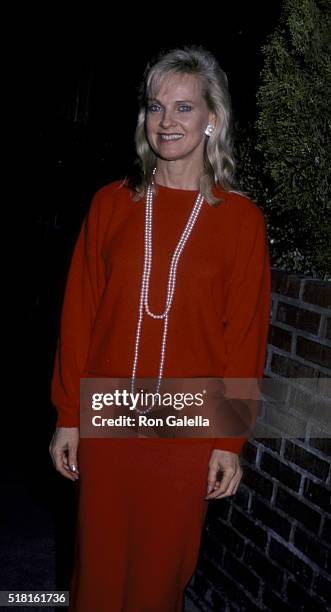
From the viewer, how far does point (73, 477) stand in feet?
8.93

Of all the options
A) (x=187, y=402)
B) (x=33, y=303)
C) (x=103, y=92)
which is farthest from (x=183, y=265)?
(x=33, y=303)

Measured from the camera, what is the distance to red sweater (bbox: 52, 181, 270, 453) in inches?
96.7

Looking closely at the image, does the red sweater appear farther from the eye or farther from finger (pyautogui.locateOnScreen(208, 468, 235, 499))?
the eye

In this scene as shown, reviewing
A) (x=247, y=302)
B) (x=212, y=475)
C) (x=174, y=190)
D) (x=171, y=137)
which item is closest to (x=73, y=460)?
(x=212, y=475)

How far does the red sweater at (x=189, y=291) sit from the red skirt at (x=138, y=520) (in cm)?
21

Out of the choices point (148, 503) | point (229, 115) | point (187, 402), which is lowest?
point (148, 503)

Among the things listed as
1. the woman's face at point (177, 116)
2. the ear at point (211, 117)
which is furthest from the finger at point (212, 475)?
the ear at point (211, 117)

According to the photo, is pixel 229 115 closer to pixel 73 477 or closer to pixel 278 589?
pixel 73 477

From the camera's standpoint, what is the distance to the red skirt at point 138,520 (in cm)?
255

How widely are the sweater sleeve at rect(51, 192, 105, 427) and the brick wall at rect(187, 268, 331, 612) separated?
76 centimetres

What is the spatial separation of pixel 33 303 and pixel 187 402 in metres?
4.59

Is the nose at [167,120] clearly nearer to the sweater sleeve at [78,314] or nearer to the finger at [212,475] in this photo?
the sweater sleeve at [78,314]

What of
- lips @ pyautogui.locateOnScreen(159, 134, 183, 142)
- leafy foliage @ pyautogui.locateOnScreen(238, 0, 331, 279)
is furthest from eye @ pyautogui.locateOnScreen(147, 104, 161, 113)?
leafy foliage @ pyautogui.locateOnScreen(238, 0, 331, 279)

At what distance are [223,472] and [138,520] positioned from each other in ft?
1.13
